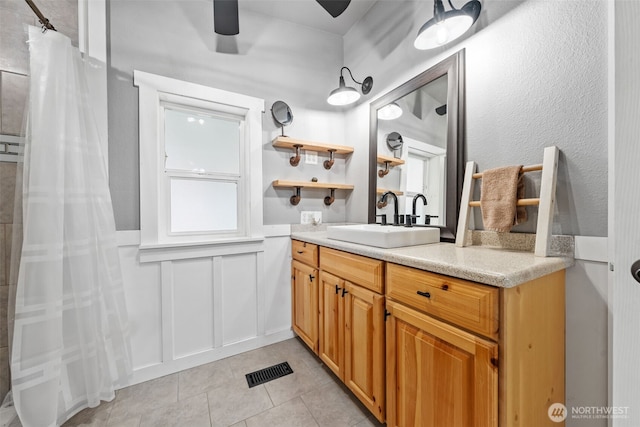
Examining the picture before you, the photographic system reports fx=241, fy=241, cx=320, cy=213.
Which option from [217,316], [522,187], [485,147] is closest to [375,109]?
[485,147]

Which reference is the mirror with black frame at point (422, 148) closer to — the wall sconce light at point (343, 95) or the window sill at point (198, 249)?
the wall sconce light at point (343, 95)

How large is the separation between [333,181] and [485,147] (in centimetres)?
135

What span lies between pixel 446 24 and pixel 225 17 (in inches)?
59.6

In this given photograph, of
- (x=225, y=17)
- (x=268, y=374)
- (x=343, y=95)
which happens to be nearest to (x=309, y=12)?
(x=225, y=17)

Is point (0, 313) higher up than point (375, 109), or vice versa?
point (375, 109)

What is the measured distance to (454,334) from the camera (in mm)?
876

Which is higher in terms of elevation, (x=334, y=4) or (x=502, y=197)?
(x=334, y=4)

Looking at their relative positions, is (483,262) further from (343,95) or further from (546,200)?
(343,95)

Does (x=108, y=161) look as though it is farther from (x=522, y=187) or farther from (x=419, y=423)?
(x=522, y=187)

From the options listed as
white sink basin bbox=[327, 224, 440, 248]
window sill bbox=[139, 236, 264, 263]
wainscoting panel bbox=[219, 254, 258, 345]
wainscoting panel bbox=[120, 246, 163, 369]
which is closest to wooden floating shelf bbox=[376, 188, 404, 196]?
white sink basin bbox=[327, 224, 440, 248]

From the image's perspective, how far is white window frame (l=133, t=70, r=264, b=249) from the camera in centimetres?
168

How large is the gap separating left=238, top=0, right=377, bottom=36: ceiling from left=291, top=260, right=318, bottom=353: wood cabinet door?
218cm

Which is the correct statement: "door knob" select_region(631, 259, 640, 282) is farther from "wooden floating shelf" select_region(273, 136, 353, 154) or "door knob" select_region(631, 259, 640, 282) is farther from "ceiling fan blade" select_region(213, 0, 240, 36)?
"ceiling fan blade" select_region(213, 0, 240, 36)

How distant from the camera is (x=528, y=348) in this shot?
2.72 ft
